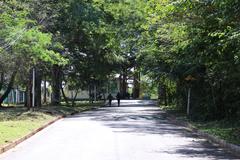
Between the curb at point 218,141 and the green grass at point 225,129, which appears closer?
the curb at point 218,141

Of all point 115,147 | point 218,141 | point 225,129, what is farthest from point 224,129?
point 115,147

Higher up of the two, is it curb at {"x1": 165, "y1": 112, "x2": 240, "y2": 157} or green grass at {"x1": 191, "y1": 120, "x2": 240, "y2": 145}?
green grass at {"x1": 191, "y1": 120, "x2": 240, "y2": 145}

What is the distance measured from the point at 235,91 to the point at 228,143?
8298 mm

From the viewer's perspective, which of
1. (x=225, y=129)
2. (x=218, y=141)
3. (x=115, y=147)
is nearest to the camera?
(x=115, y=147)

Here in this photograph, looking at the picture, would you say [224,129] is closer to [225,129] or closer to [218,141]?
→ [225,129]

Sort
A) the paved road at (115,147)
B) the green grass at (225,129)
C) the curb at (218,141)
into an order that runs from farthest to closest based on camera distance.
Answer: the green grass at (225,129) → the curb at (218,141) → the paved road at (115,147)

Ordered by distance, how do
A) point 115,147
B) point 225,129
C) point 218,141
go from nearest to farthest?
1. point 115,147
2. point 218,141
3. point 225,129

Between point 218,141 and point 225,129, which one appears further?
point 225,129

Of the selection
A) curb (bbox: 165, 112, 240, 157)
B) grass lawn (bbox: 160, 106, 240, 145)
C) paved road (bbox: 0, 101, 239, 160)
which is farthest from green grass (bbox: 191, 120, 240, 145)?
paved road (bbox: 0, 101, 239, 160)

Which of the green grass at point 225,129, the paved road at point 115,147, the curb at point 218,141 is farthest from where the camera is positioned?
the green grass at point 225,129

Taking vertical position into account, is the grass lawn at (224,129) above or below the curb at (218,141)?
above

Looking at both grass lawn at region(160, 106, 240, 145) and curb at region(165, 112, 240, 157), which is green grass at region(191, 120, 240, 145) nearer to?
grass lawn at region(160, 106, 240, 145)

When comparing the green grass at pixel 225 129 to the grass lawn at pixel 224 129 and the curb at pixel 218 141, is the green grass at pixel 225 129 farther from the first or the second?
the curb at pixel 218 141

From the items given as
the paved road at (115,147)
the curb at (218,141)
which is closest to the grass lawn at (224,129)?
the curb at (218,141)
